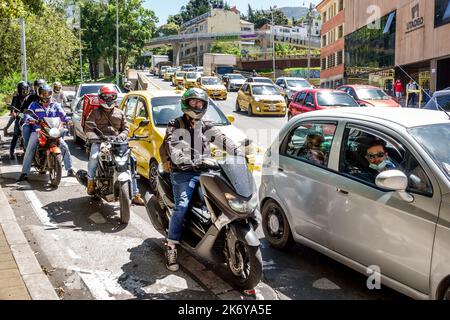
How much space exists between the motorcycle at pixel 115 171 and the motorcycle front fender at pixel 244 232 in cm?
258

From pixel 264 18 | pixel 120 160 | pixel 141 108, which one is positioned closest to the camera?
pixel 120 160

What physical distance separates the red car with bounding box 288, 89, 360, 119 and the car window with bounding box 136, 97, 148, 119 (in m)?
7.83

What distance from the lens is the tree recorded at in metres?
112

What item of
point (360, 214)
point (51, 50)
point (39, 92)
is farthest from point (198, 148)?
point (51, 50)

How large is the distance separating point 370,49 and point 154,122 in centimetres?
3666

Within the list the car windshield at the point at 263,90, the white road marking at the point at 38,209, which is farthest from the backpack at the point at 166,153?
the car windshield at the point at 263,90

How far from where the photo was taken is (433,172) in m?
3.87

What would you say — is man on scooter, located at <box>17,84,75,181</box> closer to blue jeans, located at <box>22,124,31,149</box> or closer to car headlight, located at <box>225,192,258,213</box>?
blue jeans, located at <box>22,124,31,149</box>

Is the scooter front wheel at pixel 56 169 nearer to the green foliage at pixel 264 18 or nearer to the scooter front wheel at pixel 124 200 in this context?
the scooter front wheel at pixel 124 200

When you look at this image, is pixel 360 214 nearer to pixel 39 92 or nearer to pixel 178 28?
pixel 39 92

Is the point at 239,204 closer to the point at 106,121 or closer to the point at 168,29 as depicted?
the point at 106,121

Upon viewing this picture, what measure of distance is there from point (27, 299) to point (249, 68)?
283 ft

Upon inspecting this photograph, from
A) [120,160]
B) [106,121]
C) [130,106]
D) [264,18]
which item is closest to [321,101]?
[130,106]

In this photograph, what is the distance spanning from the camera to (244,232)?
4410 millimetres
